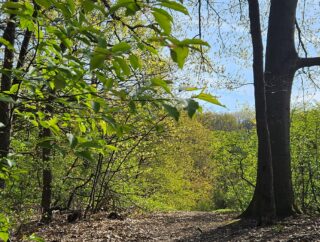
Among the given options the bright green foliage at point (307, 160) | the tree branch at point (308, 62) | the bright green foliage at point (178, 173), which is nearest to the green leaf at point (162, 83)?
the tree branch at point (308, 62)

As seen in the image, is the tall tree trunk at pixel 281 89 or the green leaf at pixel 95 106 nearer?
the green leaf at pixel 95 106

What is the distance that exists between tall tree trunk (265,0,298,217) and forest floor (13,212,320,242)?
0.72 meters

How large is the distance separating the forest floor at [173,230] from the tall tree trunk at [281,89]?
72cm

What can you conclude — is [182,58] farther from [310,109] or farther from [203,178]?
[203,178]

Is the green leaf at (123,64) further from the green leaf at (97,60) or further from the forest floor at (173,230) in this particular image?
the forest floor at (173,230)

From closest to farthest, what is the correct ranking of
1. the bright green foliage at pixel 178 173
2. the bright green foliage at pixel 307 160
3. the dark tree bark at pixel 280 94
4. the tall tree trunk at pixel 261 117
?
the tall tree trunk at pixel 261 117 → the dark tree bark at pixel 280 94 → the bright green foliage at pixel 307 160 → the bright green foliage at pixel 178 173

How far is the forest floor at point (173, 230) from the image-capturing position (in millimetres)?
6062

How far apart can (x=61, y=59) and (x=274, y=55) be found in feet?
24.2

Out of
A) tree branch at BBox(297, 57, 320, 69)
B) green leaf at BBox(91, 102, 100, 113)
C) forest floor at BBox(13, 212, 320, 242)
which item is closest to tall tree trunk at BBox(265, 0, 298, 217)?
tree branch at BBox(297, 57, 320, 69)

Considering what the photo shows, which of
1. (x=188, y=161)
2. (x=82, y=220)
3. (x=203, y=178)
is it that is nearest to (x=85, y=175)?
(x=82, y=220)

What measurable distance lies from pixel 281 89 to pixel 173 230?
3600 millimetres

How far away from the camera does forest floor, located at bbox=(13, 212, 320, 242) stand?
6062 mm

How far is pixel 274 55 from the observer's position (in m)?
8.19

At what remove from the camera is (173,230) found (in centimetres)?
836
